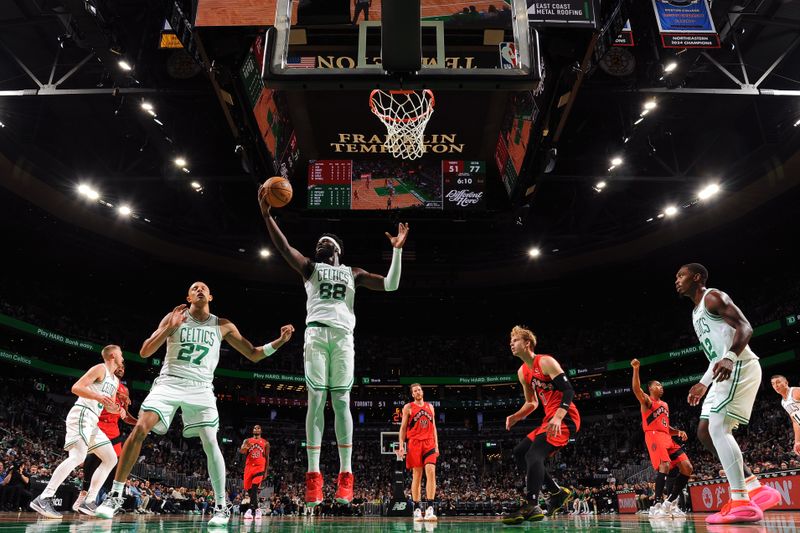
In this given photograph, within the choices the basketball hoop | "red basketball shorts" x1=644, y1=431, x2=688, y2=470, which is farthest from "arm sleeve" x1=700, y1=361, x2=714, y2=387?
the basketball hoop

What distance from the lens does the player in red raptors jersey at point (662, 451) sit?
9844mm

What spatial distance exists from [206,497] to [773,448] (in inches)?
860

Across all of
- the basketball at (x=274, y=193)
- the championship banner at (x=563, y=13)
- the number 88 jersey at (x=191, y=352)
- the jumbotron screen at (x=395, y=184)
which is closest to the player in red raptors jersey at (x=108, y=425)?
the number 88 jersey at (x=191, y=352)

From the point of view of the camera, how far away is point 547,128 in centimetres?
1072

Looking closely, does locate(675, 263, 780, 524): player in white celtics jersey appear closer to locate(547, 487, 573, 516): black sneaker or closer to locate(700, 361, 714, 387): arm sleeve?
locate(700, 361, 714, 387): arm sleeve

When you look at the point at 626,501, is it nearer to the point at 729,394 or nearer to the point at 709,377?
the point at 709,377

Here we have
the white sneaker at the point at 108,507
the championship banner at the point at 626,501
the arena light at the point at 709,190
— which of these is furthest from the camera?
the championship banner at the point at 626,501

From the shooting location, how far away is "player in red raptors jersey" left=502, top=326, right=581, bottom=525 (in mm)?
6168

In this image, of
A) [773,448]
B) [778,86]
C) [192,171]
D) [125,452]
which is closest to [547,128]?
[125,452]

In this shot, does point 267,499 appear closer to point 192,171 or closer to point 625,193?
point 192,171

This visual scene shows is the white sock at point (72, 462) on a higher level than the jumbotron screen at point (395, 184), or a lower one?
lower

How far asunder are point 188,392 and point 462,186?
7.73 meters

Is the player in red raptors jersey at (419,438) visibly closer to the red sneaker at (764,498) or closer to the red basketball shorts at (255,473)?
the red basketball shorts at (255,473)

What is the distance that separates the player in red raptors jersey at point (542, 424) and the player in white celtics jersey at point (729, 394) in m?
1.31
